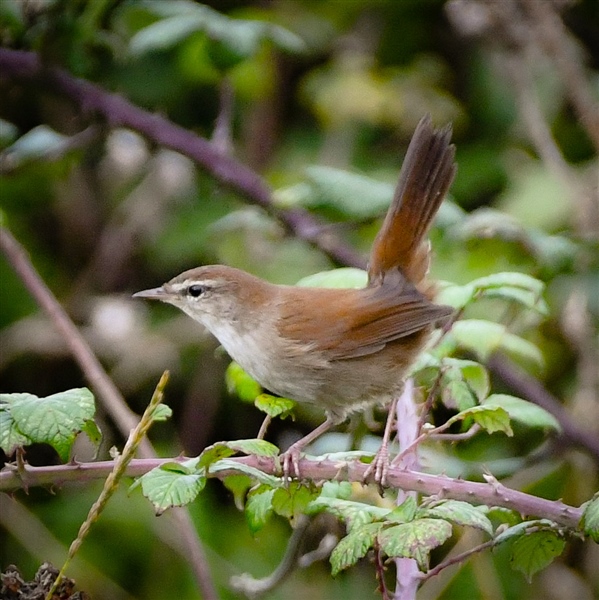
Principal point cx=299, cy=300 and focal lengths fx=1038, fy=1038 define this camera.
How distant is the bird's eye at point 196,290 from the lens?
309 cm

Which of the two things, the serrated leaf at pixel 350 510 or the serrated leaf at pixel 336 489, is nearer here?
the serrated leaf at pixel 350 510

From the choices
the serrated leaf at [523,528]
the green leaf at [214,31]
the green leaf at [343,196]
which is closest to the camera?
the serrated leaf at [523,528]

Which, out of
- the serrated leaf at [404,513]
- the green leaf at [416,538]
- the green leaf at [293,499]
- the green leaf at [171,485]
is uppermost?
the green leaf at [171,485]

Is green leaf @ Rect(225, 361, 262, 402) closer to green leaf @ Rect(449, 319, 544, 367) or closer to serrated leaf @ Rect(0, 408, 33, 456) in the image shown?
green leaf @ Rect(449, 319, 544, 367)

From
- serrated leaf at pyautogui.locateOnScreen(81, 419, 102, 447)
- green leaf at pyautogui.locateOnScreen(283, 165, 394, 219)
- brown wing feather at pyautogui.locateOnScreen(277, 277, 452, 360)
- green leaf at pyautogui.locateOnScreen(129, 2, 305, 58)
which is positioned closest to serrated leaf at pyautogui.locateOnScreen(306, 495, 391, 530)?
serrated leaf at pyautogui.locateOnScreen(81, 419, 102, 447)

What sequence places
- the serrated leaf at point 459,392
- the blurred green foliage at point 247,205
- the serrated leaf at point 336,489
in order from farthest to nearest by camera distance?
the blurred green foliage at point 247,205 → the serrated leaf at point 459,392 → the serrated leaf at point 336,489

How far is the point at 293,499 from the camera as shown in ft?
6.07

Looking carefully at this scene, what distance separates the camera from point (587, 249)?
11.4 ft

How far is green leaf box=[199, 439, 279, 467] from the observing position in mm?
1654

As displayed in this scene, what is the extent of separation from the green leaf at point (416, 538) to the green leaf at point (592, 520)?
0.22 metres

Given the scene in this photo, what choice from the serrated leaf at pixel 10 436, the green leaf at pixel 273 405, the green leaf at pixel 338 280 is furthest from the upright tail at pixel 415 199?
the serrated leaf at pixel 10 436

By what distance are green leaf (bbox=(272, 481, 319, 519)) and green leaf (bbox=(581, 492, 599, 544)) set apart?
0.48 m

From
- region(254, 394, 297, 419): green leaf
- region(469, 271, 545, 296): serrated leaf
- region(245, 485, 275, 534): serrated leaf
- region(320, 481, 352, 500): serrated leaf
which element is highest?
region(469, 271, 545, 296): serrated leaf

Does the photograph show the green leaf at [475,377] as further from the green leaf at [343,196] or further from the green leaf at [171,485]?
the green leaf at [343,196]
